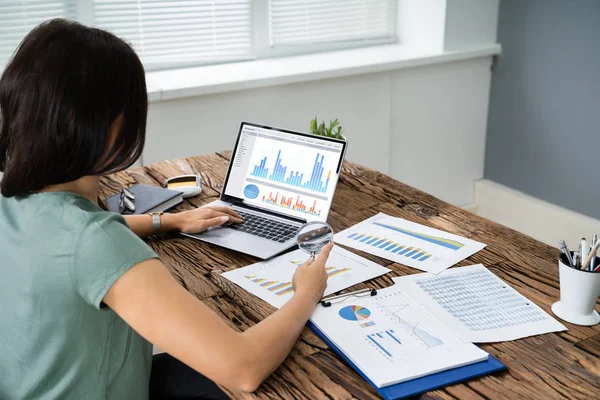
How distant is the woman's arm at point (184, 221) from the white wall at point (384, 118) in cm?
120

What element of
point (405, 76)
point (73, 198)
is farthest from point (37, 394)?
point (405, 76)

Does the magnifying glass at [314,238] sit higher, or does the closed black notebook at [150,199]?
the magnifying glass at [314,238]

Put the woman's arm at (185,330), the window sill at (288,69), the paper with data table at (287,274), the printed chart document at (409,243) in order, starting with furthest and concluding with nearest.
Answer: the window sill at (288,69) < the printed chart document at (409,243) < the paper with data table at (287,274) < the woman's arm at (185,330)

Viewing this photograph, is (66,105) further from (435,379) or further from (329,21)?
(329,21)

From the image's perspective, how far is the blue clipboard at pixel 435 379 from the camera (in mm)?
1031

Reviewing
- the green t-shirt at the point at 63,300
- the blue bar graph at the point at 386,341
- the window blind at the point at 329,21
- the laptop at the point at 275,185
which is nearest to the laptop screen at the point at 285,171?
the laptop at the point at 275,185

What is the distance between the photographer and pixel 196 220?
5.34 feet

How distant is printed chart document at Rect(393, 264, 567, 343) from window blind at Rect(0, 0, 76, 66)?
2052 millimetres

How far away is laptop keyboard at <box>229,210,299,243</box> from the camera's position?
1.59 metres

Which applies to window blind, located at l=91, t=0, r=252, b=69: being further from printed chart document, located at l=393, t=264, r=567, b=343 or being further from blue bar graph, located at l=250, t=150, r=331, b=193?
printed chart document, located at l=393, t=264, r=567, b=343

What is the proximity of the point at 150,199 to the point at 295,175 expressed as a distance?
0.41 meters

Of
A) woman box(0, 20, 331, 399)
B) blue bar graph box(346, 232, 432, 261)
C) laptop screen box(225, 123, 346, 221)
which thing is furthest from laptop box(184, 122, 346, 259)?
woman box(0, 20, 331, 399)

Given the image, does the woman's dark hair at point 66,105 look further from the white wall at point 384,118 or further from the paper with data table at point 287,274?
the white wall at point 384,118

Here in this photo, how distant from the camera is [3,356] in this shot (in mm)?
1146
